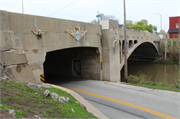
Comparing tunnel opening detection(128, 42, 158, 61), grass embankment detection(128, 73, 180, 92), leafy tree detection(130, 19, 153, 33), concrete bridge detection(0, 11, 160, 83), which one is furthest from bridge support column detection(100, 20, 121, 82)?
leafy tree detection(130, 19, 153, 33)

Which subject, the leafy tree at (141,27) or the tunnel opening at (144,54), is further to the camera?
the leafy tree at (141,27)

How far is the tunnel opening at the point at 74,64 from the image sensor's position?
16.6 meters

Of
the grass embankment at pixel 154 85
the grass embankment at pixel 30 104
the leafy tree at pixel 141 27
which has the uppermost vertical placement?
the leafy tree at pixel 141 27

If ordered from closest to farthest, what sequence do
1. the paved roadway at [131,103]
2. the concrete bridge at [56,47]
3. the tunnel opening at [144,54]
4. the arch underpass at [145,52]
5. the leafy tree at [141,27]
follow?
1. the concrete bridge at [56,47]
2. the paved roadway at [131,103]
3. the arch underpass at [145,52]
4. the tunnel opening at [144,54]
5. the leafy tree at [141,27]

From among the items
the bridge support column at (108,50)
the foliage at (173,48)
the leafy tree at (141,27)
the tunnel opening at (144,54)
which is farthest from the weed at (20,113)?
the leafy tree at (141,27)

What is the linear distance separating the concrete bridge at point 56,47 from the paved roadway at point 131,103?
393 centimetres

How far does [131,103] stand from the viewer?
9.51 m

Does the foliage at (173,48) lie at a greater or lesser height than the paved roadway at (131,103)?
greater

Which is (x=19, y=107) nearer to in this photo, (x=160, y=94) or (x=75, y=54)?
(x=160, y=94)

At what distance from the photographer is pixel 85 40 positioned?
1405 centimetres

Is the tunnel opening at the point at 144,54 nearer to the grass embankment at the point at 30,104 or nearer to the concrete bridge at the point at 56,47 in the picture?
the concrete bridge at the point at 56,47

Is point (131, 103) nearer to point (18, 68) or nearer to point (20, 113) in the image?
point (18, 68)

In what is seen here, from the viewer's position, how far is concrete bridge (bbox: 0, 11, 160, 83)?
781 cm

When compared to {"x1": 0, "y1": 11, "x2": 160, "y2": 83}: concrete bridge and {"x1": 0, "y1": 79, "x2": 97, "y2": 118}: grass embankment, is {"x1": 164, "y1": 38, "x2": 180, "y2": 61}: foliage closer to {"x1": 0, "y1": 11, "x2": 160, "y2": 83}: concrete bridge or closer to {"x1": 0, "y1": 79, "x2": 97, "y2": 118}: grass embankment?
{"x1": 0, "y1": 11, "x2": 160, "y2": 83}: concrete bridge
